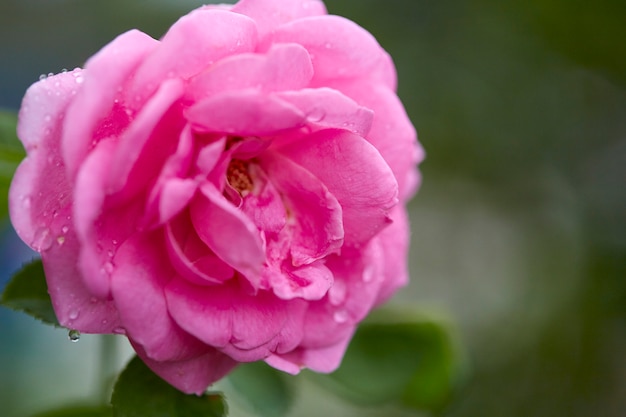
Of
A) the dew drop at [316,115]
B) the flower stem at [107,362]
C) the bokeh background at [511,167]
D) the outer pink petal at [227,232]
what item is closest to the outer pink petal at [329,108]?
the dew drop at [316,115]

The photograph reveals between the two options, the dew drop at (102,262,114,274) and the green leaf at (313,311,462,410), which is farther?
the green leaf at (313,311,462,410)

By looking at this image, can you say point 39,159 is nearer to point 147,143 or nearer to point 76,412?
point 147,143

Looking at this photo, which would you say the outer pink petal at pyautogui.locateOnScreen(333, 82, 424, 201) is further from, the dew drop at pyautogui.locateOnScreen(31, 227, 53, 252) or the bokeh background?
the bokeh background

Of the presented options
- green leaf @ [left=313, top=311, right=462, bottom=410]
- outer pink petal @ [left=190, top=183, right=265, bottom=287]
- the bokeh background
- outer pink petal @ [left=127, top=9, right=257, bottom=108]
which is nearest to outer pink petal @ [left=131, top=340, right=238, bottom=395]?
outer pink petal @ [left=190, top=183, right=265, bottom=287]

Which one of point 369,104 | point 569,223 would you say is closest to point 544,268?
point 569,223

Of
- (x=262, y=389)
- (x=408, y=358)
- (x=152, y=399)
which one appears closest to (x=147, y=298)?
(x=152, y=399)
